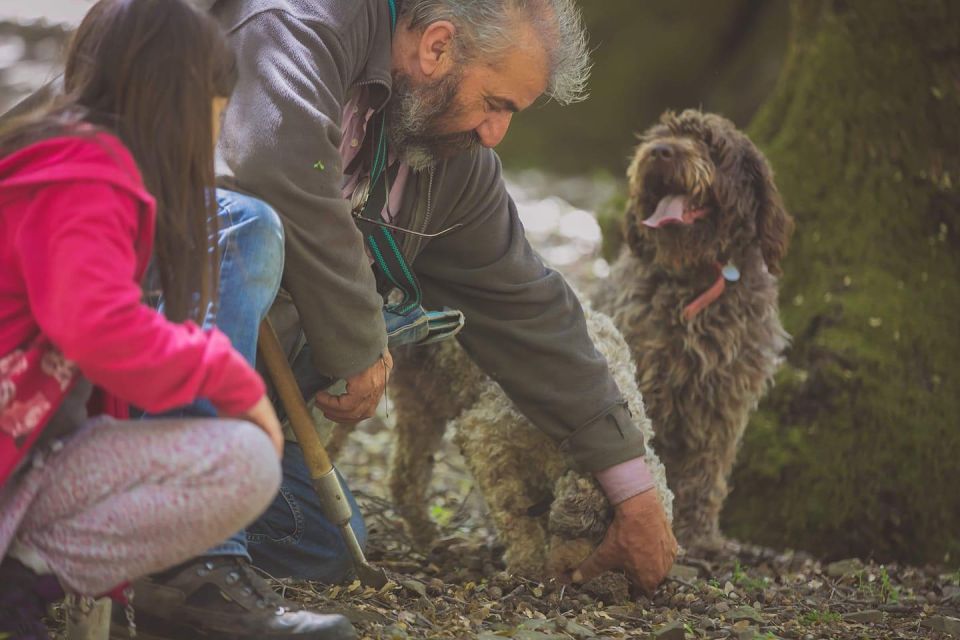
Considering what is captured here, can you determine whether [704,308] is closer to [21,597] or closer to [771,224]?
[771,224]

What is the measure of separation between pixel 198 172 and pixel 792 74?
472 cm

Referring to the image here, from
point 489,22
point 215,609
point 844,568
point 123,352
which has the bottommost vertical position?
point 844,568

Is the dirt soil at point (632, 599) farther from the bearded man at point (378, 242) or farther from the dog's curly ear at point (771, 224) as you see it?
the dog's curly ear at point (771, 224)

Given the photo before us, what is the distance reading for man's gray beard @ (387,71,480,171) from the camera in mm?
3385

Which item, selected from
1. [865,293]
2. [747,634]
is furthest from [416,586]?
[865,293]

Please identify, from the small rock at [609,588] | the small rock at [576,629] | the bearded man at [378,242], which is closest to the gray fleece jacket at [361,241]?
the bearded man at [378,242]

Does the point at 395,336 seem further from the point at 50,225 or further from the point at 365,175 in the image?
the point at 50,225

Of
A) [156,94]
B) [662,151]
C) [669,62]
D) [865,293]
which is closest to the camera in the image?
[156,94]

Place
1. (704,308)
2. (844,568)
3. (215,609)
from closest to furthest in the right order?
(215,609) → (844,568) → (704,308)

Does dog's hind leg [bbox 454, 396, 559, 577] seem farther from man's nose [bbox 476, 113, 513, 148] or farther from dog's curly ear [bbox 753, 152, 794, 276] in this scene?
dog's curly ear [bbox 753, 152, 794, 276]

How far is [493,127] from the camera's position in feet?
11.4

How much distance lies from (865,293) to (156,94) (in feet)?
14.1

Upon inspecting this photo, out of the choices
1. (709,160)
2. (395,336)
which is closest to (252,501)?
(395,336)

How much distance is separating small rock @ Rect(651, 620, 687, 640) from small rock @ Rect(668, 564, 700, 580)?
84 cm
